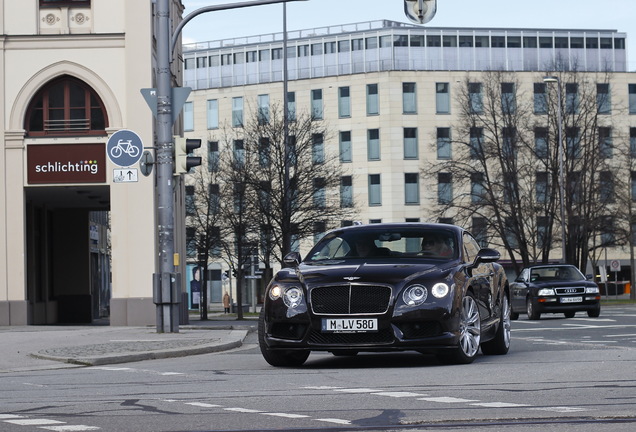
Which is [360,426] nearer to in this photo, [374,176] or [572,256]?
[572,256]

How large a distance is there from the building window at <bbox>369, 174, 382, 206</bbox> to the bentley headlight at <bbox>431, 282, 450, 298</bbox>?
7807 cm

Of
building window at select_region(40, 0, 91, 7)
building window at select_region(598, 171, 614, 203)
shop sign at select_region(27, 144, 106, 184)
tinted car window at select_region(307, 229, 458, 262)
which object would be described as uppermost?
building window at select_region(40, 0, 91, 7)

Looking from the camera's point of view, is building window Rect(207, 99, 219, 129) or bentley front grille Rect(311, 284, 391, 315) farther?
building window Rect(207, 99, 219, 129)

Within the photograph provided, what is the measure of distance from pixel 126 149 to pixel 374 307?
35.8 ft

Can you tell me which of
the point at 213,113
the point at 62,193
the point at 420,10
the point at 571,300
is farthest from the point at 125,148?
the point at 213,113

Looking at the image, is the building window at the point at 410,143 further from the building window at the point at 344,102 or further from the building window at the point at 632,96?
the building window at the point at 632,96

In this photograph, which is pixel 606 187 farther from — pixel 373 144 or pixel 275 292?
pixel 275 292

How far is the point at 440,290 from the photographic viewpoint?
13.5m

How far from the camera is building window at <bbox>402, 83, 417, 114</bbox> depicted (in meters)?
91.2

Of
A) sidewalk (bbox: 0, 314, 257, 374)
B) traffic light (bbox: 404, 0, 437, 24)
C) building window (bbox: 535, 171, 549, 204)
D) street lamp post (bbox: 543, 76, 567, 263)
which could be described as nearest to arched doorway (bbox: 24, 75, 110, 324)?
sidewalk (bbox: 0, 314, 257, 374)

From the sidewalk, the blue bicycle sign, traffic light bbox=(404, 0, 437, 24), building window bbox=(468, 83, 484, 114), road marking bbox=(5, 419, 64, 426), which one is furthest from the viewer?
building window bbox=(468, 83, 484, 114)

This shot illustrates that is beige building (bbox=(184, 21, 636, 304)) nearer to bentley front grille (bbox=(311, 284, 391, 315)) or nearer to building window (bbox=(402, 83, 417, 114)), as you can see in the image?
building window (bbox=(402, 83, 417, 114))

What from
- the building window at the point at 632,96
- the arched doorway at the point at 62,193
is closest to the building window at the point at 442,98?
the building window at the point at 632,96

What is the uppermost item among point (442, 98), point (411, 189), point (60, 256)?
point (442, 98)
